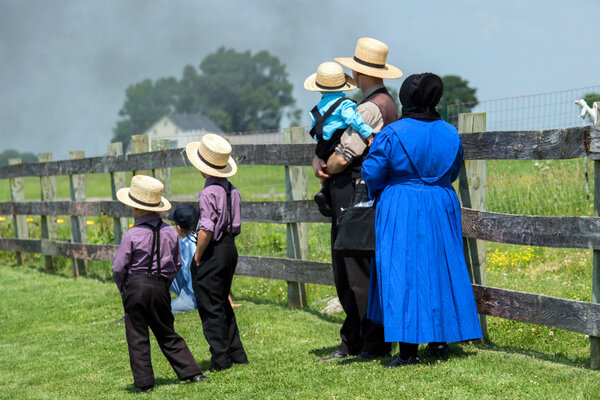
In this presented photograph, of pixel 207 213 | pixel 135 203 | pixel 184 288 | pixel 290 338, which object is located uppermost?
pixel 135 203

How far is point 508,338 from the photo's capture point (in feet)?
20.7

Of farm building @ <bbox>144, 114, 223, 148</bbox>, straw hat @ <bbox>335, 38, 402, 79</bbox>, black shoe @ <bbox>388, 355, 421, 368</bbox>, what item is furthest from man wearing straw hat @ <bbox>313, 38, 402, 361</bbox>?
farm building @ <bbox>144, 114, 223, 148</bbox>

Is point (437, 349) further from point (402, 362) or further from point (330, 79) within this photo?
point (330, 79)

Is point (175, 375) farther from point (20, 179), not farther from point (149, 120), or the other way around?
point (149, 120)

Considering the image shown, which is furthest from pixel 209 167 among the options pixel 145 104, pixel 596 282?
pixel 145 104

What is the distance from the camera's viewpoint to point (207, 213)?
5.83m

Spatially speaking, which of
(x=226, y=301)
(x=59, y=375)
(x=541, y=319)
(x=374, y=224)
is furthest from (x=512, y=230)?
(x=59, y=375)

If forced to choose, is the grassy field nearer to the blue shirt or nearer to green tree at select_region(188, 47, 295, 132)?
the blue shirt

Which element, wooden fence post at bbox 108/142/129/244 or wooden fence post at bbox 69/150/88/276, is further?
wooden fence post at bbox 69/150/88/276

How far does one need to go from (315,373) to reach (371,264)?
2.92ft

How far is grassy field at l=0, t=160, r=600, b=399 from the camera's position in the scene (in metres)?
5.12

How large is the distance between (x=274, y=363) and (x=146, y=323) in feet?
3.68

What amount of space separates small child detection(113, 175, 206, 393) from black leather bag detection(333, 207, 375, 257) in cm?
128

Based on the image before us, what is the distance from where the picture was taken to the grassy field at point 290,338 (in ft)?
16.8
